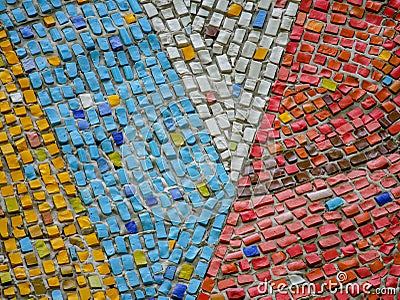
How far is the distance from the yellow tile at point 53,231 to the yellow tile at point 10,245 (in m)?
0.09

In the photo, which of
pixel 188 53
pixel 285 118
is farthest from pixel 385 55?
pixel 188 53

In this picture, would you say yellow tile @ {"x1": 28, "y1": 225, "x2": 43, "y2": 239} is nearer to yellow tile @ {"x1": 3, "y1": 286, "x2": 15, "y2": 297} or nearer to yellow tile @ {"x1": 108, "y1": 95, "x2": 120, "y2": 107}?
yellow tile @ {"x1": 3, "y1": 286, "x2": 15, "y2": 297}

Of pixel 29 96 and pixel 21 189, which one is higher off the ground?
pixel 29 96

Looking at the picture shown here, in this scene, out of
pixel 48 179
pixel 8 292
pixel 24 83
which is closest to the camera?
pixel 8 292

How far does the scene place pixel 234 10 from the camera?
7.25ft

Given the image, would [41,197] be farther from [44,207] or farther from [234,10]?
[234,10]

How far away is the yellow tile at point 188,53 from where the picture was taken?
2159 millimetres

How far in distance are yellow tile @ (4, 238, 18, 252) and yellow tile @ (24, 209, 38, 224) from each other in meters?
0.06

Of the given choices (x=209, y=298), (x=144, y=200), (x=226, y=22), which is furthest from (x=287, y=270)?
(x=226, y=22)

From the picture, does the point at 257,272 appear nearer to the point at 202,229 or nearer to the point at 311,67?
the point at 202,229

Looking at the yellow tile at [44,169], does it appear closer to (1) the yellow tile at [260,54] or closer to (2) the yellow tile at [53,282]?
(2) the yellow tile at [53,282]

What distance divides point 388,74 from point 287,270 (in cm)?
62

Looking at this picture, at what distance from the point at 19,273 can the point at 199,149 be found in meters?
0.56

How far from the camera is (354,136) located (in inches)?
81.6
